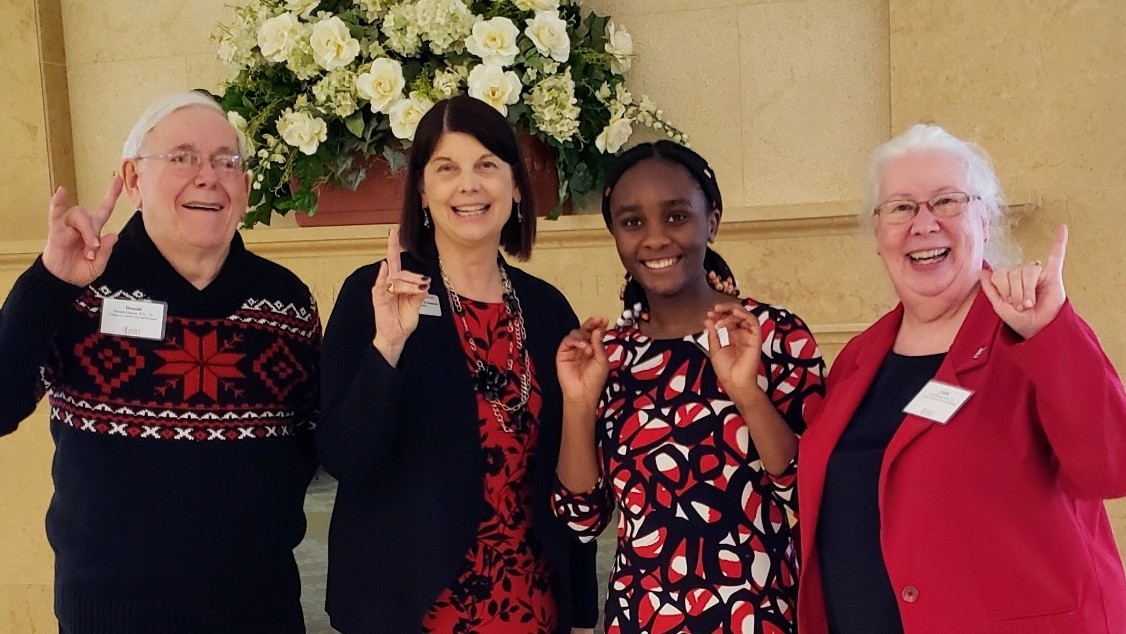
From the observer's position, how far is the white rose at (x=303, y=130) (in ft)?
8.50

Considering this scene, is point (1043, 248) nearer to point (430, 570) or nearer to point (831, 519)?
point (831, 519)

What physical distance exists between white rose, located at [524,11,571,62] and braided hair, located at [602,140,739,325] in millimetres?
830

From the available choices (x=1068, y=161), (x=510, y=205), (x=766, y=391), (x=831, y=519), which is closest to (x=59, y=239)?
(x=510, y=205)

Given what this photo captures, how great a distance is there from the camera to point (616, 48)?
2727 millimetres

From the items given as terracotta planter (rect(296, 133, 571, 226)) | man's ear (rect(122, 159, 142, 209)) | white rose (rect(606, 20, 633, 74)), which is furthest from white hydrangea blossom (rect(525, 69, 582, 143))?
man's ear (rect(122, 159, 142, 209))

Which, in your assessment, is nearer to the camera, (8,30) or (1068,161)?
(1068,161)

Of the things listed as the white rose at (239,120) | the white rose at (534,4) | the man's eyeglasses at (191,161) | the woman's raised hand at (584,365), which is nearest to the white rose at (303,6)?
the white rose at (239,120)

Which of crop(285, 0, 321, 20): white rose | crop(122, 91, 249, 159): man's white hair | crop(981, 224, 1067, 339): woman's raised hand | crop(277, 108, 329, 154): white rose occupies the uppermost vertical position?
crop(285, 0, 321, 20): white rose

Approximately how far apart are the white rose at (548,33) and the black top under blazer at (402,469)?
0.96 m

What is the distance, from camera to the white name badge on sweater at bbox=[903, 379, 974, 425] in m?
1.38

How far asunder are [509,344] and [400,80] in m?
0.99

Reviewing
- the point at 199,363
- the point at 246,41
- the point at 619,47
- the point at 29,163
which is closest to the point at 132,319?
the point at 199,363

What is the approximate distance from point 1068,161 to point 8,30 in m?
3.25

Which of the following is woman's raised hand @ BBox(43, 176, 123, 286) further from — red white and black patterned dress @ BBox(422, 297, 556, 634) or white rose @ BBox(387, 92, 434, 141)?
white rose @ BBox(387, 92, 434, 141)
